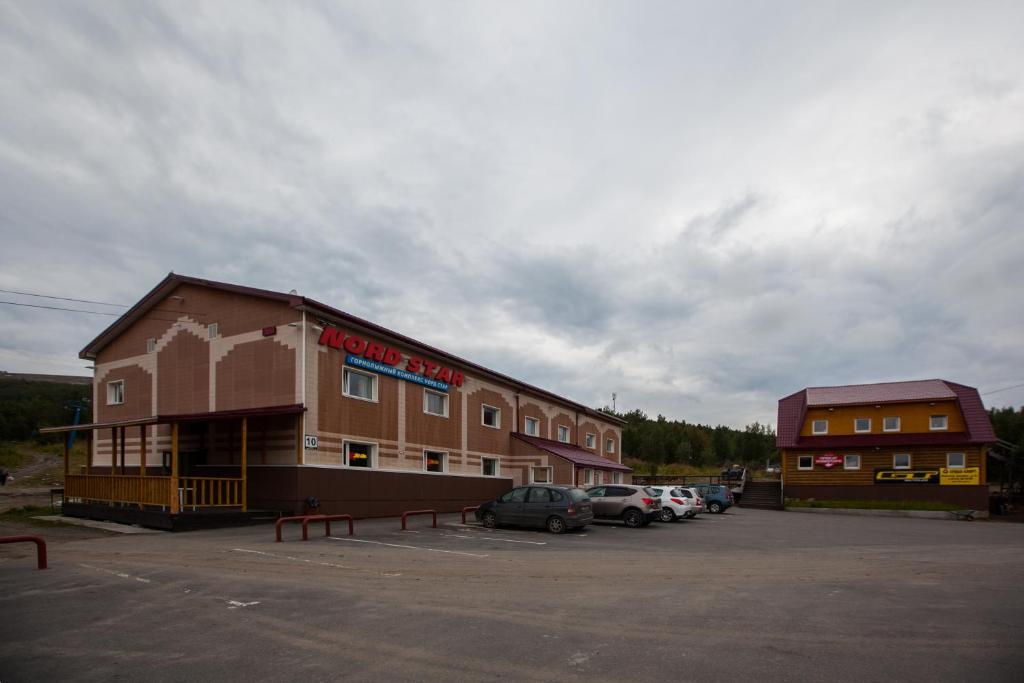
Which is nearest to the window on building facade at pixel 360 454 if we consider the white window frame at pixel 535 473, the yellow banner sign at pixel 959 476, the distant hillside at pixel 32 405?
the white window frame at pixel 535 473

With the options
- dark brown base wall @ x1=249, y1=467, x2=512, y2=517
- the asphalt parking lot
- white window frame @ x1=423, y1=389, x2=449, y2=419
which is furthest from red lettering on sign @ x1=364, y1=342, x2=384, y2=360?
the asphalt parking lot

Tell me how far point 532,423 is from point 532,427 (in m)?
0.22

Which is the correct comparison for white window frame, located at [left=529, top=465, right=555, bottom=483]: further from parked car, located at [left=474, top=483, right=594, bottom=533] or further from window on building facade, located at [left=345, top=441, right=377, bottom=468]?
parked car, located at [left=474, top=483, right=594, bottom=533]

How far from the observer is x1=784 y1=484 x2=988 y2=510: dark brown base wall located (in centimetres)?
3788

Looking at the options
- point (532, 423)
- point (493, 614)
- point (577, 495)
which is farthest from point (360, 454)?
point (493, 614)

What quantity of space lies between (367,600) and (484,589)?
6.05 feet

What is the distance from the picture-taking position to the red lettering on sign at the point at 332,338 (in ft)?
71.9

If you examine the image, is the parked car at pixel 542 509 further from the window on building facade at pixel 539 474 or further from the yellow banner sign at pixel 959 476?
the yellow banner sign at pixel 959 476

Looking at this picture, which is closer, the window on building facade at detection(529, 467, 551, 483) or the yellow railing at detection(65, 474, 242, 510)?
the yellow railing at detection(65, 474, 242, 510)

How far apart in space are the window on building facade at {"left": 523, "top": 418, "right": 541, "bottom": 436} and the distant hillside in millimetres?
40482

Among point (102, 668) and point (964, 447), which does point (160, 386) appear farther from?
point (964, 447)

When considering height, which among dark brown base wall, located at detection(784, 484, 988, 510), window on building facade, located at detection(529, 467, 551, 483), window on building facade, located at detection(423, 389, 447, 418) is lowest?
dark brown base wall, located at detection(784, 484, 988, 510)

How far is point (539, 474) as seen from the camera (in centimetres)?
3338

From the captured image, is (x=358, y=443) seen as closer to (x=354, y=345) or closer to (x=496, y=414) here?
(x=354, y=345)
